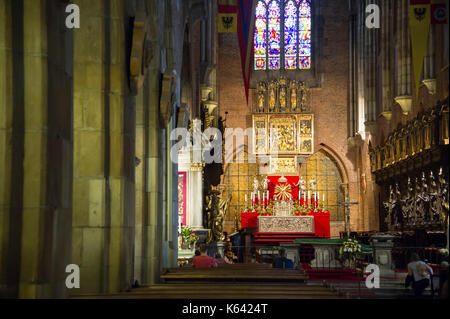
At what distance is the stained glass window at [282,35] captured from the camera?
33188 mm

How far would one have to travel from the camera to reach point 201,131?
88.3 feet

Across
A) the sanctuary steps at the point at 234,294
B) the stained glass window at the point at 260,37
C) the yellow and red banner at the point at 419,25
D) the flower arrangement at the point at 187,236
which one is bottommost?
the sanctuary steps at the point at 234,294

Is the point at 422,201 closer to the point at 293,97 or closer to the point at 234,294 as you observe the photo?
the point at 293,97

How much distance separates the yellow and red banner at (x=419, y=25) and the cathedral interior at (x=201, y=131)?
42mm

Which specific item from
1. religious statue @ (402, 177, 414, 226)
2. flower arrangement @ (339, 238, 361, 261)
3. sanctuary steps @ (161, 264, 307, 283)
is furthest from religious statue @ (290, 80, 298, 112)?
sanctuary steps @ (161, 264, 307, 283)

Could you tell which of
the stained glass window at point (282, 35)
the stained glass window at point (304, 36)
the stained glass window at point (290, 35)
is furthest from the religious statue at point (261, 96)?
the stained glass window at point (304, 36)

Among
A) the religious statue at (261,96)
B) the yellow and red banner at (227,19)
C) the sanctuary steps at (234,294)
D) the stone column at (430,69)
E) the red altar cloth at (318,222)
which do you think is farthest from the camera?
the religious statue at (261,96)

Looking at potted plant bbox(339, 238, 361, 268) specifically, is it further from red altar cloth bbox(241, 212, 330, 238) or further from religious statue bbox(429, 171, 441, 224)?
red altar cloth bbox(241, 212, 330, 238)

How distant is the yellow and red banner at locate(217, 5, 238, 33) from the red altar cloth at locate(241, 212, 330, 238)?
31.0 ft

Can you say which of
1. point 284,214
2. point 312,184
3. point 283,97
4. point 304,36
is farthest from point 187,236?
point 304,36

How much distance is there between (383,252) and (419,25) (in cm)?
643

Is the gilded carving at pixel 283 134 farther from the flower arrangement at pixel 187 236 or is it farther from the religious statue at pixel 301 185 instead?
the flower arrangement at pixel 187 236

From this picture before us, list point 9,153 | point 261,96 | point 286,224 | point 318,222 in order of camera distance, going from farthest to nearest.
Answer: point 261,96, point 318,222, point 286,224, point 9,153
